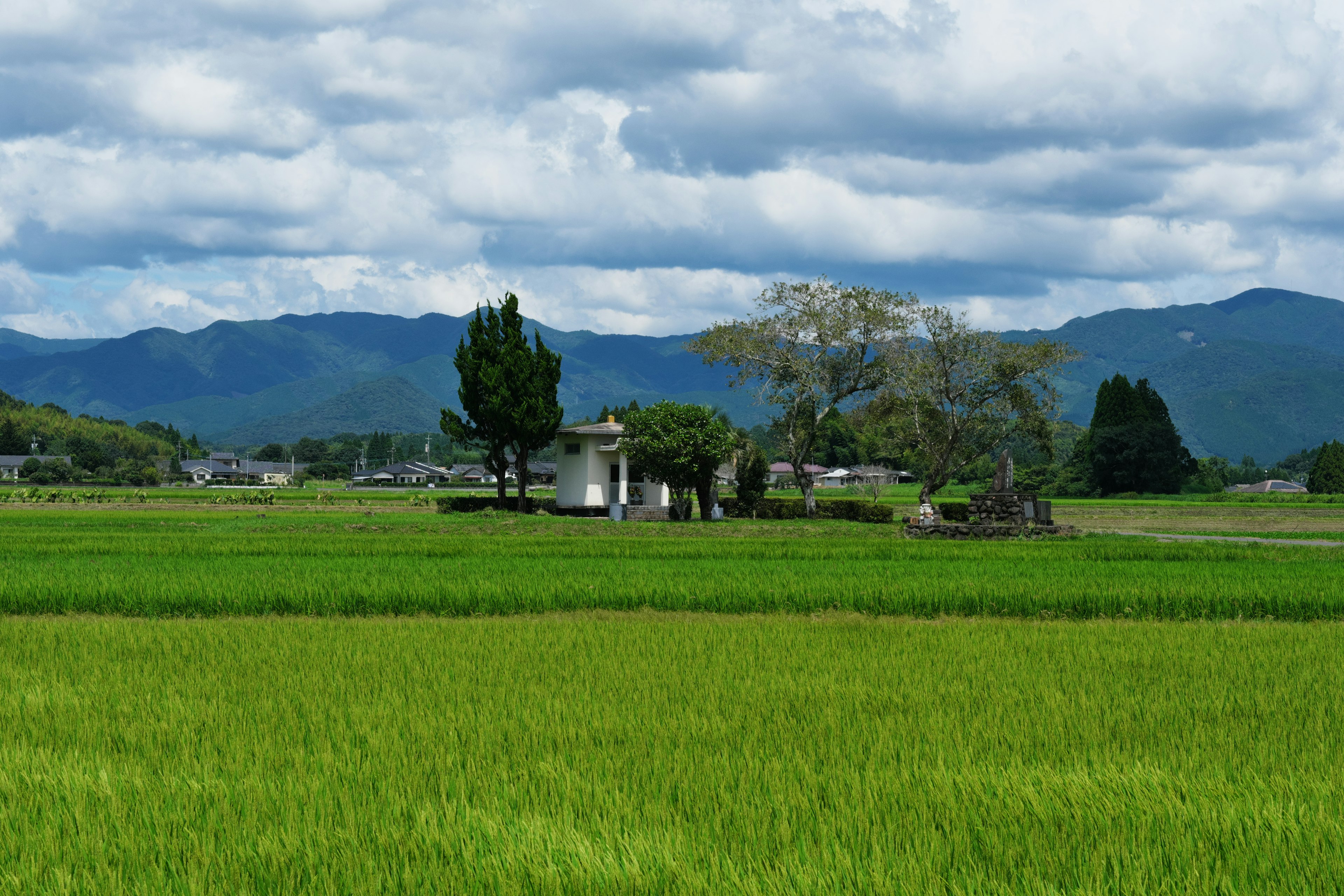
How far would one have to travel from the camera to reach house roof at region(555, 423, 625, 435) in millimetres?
45406

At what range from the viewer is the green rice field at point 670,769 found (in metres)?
4.55

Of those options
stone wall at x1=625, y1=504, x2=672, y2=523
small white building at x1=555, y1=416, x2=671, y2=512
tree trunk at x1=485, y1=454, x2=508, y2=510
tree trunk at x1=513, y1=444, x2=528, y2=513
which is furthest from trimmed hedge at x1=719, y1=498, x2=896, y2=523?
tree trunk at x1=485, y1=454, x2=508, y2=510

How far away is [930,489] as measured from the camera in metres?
45.2

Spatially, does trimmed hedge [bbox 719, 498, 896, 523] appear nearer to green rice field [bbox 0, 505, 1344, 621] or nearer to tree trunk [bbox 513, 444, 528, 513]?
tree trunk [bbox 513, 444, 528, 513]

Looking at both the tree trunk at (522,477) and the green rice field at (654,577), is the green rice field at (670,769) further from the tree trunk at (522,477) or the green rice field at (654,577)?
the tree trunk at (522,477)

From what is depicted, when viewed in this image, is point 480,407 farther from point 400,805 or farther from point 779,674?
point 400,805

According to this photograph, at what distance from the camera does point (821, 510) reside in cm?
4591

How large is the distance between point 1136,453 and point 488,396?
6681 cm

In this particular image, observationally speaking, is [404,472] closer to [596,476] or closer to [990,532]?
[596,476]

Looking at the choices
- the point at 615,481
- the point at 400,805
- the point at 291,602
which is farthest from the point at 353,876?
the point at 615,481

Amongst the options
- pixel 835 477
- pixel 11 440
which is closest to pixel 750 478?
pixel 835 477

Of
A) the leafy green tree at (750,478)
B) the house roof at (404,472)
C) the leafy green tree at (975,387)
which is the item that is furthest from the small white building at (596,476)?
the house roof at (404,472)

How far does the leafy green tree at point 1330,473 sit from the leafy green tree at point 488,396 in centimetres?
7898

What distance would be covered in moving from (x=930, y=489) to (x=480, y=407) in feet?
75.1
